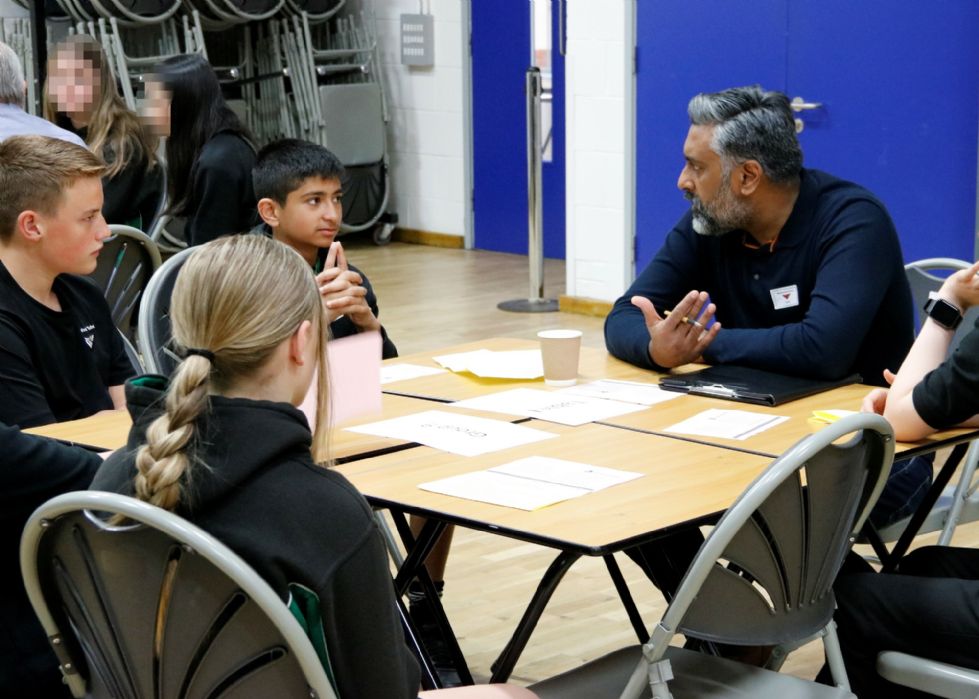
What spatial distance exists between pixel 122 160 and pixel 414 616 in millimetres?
2164

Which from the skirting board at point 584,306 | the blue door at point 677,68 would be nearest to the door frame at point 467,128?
the skirting board at point 584,306

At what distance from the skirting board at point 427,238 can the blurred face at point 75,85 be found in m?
4.56

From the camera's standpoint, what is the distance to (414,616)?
3.10 meters

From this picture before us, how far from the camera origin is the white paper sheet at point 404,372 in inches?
116

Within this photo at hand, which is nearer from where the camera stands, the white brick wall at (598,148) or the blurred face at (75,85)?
the blurred face at (75,85)

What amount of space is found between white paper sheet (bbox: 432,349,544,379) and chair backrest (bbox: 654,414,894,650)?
989 millimetres

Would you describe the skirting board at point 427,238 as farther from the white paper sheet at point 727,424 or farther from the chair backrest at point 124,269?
the white paper sheet at point 727,424

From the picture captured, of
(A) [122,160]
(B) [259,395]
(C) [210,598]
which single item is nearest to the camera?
(C) [210,598]

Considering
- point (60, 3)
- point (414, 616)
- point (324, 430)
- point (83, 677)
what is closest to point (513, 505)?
point (324, 430)

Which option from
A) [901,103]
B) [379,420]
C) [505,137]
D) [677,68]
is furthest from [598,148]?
[379,420]

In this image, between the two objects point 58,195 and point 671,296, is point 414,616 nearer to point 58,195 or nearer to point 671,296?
point 671,296

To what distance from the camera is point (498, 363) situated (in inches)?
118

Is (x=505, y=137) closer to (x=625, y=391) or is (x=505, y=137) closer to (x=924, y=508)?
(x=625, y=391)

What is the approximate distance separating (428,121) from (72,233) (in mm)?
6822
